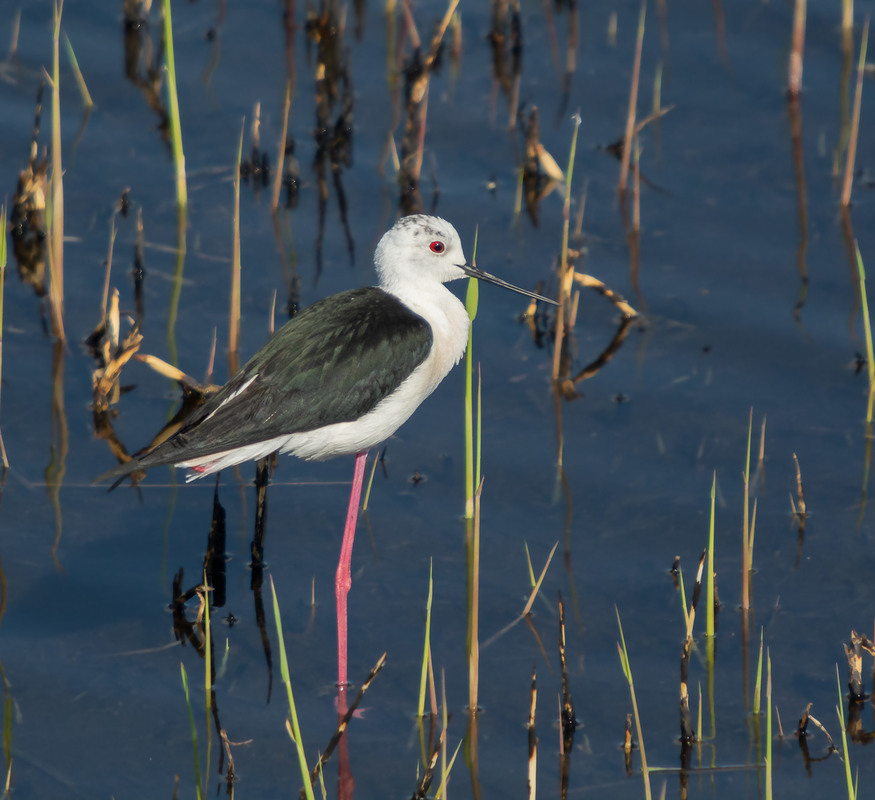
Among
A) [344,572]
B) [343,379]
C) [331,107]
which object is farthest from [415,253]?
[331,107]

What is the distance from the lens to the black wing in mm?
5211

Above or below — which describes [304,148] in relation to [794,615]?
above

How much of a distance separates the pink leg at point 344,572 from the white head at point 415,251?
0.75 meters

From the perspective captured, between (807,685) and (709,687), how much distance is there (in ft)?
1.21

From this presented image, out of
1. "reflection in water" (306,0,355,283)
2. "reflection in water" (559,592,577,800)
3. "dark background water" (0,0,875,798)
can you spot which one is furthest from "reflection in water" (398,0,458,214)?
"reflection in water" (559,592,577,800)

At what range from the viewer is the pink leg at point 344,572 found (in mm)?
5234

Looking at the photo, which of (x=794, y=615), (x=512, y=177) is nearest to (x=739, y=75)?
(x=512, y=177)

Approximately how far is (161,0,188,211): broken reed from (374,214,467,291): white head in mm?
1702

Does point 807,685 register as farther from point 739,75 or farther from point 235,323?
point 739,75

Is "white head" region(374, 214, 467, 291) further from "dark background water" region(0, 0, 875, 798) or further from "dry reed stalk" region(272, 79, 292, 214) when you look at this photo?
"dry reed stalk" region(272, 79, 292, 214)

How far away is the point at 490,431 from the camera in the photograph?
653 cm

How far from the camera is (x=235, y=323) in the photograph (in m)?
6.57

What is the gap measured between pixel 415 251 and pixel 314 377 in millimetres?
790

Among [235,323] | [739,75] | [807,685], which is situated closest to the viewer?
[807,685]
